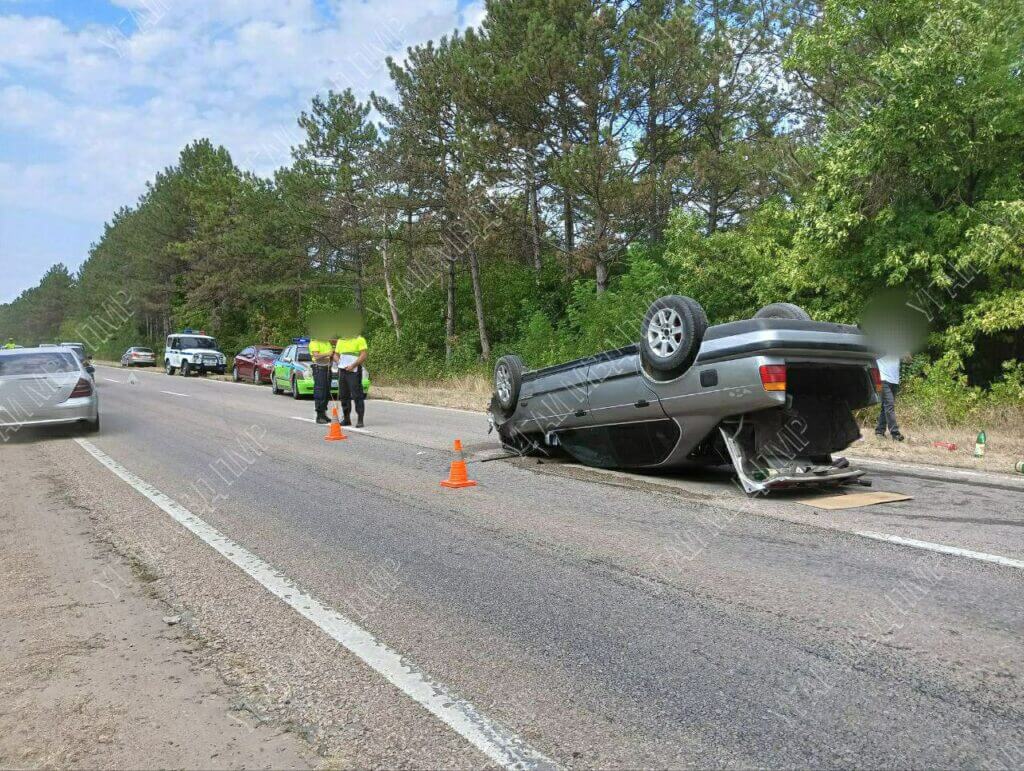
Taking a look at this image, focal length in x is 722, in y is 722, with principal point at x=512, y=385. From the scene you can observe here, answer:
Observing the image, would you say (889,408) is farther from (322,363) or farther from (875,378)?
(322,363)

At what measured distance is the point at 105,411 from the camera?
16125 millimetres

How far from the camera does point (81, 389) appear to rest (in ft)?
39.4

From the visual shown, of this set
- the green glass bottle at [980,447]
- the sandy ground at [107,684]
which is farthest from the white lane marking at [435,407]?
the sandy ground at [107,684]

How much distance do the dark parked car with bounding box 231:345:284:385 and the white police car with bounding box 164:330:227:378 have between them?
7.51 meters

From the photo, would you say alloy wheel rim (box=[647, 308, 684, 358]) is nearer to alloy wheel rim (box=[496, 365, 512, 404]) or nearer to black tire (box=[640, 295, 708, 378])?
black tire (box=[640, 295, 708, 378])

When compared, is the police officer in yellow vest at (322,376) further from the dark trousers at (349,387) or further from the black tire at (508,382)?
the black tire at (508,382)

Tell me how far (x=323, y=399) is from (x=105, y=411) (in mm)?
6112

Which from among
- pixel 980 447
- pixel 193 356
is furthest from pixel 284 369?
pixel 980 447

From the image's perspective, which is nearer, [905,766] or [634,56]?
[905,766]

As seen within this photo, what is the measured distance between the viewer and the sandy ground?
8.59 feet

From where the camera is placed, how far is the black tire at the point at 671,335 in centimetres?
638

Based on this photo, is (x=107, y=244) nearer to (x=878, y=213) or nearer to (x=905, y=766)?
(x=878, y=213)

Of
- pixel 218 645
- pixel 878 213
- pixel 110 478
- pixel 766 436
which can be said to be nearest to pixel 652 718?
pixel 218 645

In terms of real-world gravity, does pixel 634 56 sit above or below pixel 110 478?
above
